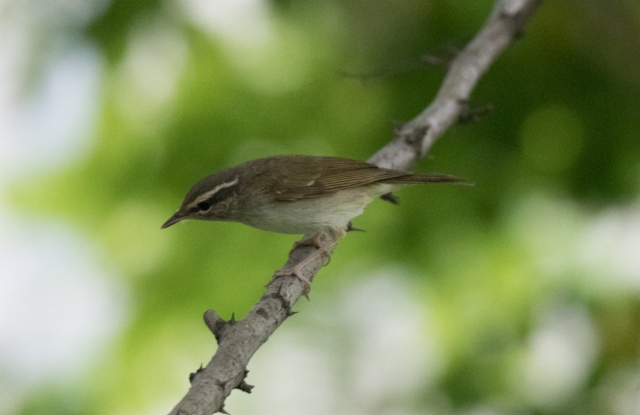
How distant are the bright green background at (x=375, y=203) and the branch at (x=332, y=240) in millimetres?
220

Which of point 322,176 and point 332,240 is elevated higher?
point 322,176

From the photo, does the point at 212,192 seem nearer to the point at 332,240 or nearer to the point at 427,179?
the point at 332,240

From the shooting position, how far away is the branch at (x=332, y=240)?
1.67 meters

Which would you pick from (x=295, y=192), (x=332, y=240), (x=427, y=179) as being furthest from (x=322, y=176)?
(x=427, y=179)

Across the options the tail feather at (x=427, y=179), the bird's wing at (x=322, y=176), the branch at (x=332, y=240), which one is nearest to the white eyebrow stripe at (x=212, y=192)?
the bird's wing at (x=322, y=176)

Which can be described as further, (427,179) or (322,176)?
(322,176)

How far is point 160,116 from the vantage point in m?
3.44

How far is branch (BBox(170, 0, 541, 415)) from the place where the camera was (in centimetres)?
167

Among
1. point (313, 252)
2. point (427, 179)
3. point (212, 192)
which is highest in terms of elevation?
point (427, 179)

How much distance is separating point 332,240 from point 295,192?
347 millimetres

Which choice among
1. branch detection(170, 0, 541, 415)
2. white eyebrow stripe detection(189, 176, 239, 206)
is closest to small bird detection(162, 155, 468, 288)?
white eyebrow stripe detection(189, 176, 239, 206)

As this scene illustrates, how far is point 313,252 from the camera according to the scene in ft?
10.1

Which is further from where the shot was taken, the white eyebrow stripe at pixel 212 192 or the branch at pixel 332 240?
the white eyebrow stripe at pixel 212 192

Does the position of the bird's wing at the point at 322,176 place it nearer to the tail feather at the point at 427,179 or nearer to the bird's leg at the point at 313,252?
the tail feather at the point at 427,179
